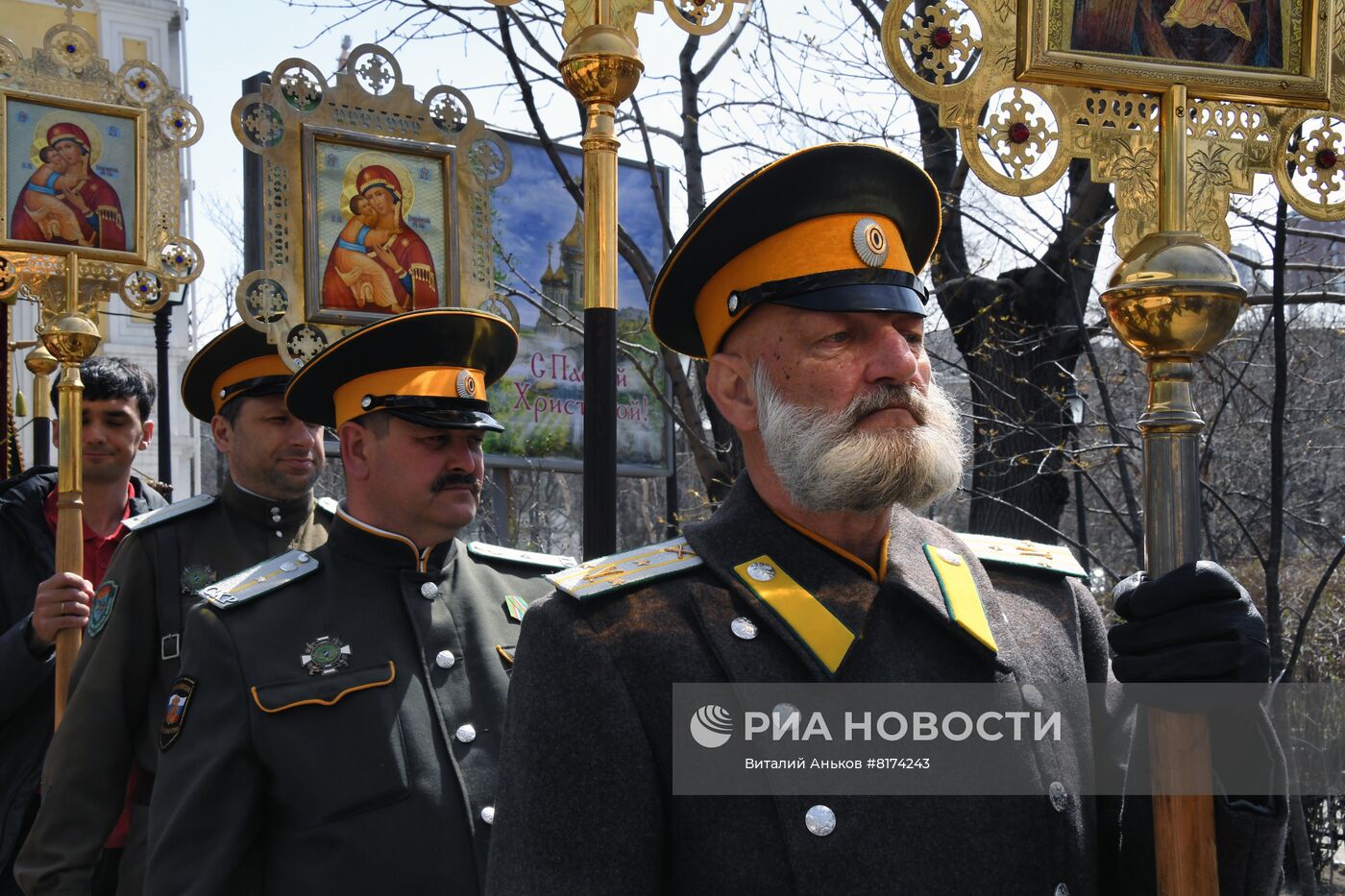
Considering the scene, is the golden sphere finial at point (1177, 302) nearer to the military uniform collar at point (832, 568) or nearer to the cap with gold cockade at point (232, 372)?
the military uniform collar at point (832, 568)

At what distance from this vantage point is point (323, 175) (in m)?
3.87

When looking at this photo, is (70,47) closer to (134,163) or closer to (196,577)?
(134,163)

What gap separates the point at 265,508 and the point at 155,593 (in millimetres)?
443

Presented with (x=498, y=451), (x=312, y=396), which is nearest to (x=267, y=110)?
(x=312, y=396)

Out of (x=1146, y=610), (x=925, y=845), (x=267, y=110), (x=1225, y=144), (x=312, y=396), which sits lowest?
(x=925, y=845)

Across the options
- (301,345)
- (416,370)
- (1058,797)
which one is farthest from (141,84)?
(1058,797)

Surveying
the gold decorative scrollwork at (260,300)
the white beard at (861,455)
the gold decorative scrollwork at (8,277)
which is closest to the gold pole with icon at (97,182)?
the gold decorative scrollwork at (8,277)

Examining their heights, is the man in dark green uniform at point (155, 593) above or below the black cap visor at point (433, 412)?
below

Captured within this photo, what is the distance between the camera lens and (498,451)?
13.0 metres

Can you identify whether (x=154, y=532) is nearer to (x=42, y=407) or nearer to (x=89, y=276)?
(x=89, y=276)

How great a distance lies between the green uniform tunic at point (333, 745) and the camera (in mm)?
3105

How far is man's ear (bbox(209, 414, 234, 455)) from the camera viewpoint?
4523 mm

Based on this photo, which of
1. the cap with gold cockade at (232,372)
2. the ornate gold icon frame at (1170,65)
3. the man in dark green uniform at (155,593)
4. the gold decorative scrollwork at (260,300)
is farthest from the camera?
the cap with gold cockade at (232,372)

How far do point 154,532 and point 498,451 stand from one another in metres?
8.83
